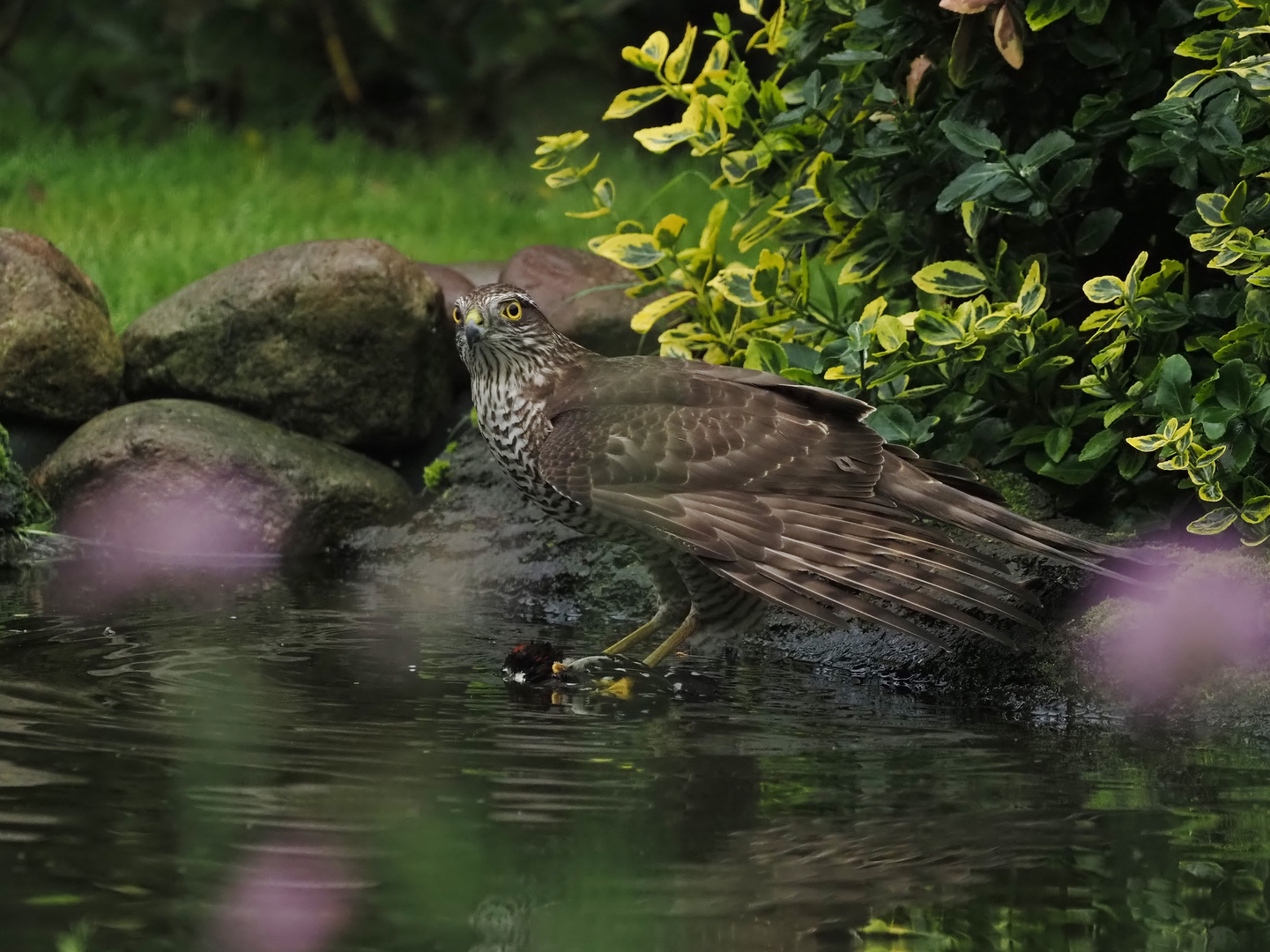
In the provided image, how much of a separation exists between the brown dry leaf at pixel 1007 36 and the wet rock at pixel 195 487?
3433 millimetres

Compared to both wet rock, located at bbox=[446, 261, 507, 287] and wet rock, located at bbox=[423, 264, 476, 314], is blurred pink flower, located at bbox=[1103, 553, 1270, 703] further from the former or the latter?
wet rock, located at bbox=[446, 261, 507, 287]

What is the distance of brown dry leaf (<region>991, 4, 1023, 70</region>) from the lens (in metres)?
5.17

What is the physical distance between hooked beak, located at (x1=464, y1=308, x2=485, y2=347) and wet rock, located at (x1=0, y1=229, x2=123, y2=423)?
2.36 meters

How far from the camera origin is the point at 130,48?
12430mm

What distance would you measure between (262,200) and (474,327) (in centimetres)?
471

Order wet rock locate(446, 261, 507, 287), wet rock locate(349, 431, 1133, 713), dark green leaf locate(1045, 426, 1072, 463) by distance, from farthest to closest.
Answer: wet rock locate(446, 261, 507, 287) < dark green leaf locate(1045, 426, 1072, 463) < wet rock locate(349, 431, 1133, 713)

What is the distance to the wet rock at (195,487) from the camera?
7.25 metres

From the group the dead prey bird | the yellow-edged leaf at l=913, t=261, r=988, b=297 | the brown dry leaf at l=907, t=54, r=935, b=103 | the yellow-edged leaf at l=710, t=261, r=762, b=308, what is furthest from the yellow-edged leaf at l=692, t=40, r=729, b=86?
the dead prey bird

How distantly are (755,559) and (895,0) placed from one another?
6.41 feet

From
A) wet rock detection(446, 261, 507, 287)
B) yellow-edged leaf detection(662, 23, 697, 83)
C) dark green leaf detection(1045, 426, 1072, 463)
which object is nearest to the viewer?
dark green leaf detection(1045, 426, 1072, 463)

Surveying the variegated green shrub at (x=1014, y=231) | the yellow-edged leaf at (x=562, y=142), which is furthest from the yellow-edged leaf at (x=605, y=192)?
the yellow-edged leaf at (x=562, y=142)

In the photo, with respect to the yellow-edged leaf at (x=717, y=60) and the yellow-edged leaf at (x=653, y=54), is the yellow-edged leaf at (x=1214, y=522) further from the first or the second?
the yellow-edged leaf at (x=653, y=54)

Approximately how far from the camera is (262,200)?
10.1m

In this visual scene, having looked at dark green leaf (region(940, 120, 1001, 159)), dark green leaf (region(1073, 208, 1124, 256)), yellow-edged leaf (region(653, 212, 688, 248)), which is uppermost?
dark green leaf (region(940, 120, 1001, 159))
